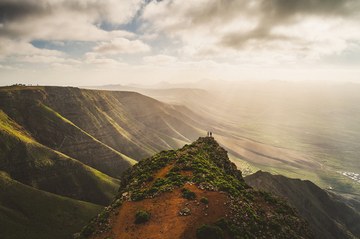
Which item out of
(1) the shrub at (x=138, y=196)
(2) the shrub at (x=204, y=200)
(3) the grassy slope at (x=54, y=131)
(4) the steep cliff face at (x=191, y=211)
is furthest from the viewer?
(3) the grassy slope at (x=54, y=131)

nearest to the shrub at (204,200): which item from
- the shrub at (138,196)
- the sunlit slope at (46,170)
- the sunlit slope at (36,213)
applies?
the shrub at (138,196)

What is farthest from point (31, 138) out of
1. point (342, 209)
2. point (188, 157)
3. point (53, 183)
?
point (342, 209)

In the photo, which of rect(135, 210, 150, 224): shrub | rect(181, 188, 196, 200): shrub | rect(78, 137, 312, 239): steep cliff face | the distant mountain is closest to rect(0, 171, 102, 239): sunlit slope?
rect(78, 137, 312, 239): steep cliff face

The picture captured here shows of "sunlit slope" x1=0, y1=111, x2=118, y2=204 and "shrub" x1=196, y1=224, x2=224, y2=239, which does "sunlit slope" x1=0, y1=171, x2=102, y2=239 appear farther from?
"shrub" x1=196, y1=224, x2=224, y2=239

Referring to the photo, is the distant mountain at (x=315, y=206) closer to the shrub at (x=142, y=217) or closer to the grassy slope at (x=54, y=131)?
the grassy slope at (x=54, y=131)

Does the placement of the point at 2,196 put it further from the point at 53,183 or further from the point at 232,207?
the point at 232,207

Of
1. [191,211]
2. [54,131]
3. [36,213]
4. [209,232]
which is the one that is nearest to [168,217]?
[191,211]

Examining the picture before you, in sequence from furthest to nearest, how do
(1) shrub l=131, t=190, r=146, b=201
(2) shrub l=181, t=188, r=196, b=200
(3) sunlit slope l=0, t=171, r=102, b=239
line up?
(3) sunlit slope l=0, t=171, r=102, b=239
(1) shrub l=131, t=190, r=146, b=201
(2) shrub l=181, t=188, r=196, b=200
